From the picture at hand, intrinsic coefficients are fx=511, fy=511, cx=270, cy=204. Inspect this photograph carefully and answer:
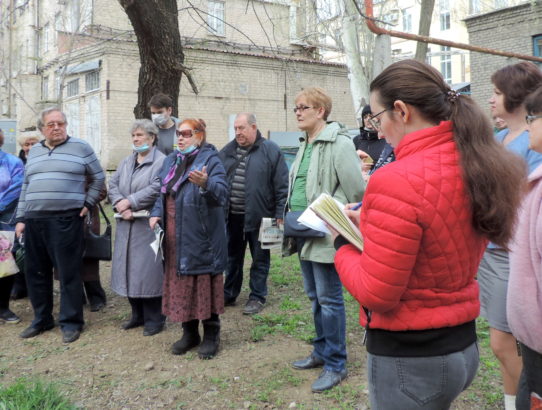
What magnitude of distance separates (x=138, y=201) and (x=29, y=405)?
80.4 inches

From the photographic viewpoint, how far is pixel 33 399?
10.3 feet

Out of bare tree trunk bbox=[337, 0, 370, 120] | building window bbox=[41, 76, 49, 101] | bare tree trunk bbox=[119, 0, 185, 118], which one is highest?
building window bbox=[41, 76, 49, 101]

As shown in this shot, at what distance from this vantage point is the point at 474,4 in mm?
28047

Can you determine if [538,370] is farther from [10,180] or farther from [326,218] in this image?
A: [10,180]

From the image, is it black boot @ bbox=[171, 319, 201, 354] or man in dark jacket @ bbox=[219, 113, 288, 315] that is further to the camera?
man in dark jacket @ bbox=[219, 113, 288, 315]

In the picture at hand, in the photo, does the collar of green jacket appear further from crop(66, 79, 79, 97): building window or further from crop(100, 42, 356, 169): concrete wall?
crop(66, 79, 79, 97): building window

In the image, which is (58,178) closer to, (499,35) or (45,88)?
(499,35)

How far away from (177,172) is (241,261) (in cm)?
173

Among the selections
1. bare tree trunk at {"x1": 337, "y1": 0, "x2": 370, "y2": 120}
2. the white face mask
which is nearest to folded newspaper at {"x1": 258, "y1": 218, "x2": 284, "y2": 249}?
the white face mask

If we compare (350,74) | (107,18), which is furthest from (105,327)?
(107,18)

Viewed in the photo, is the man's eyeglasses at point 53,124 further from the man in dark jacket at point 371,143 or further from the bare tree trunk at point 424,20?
the bare tree trunk at point 424,20

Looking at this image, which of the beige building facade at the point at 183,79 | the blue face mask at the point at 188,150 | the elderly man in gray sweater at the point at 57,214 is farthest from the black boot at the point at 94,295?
the beige building facade at the point at 183,79

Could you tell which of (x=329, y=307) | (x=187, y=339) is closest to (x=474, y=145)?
(x=329, y=307)

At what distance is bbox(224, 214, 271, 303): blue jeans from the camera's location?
5.42m
